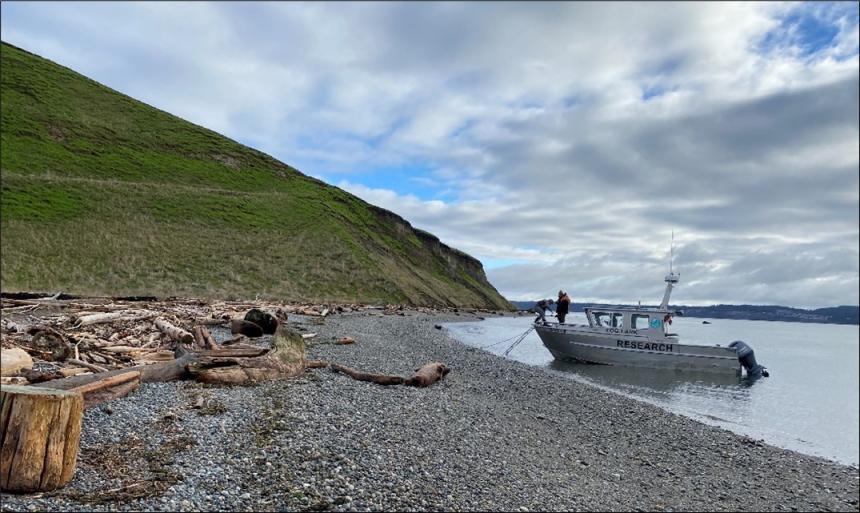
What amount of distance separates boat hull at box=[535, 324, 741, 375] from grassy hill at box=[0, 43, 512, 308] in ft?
111

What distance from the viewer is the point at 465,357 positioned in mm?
28562

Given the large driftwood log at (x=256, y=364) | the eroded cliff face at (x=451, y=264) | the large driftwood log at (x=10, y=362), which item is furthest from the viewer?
the eroded cliff face at (x=451, y=264)

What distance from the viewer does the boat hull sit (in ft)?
111

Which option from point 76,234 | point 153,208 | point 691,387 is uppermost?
point 153,208

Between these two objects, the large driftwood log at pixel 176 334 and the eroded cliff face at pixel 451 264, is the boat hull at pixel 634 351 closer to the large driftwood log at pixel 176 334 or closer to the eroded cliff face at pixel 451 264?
the large driftwood log at pixel 176 334

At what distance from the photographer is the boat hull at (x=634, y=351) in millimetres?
33906

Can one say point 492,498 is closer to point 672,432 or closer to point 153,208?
point 672,432

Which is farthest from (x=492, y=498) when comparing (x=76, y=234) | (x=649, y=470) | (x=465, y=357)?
(x=76, y=234)

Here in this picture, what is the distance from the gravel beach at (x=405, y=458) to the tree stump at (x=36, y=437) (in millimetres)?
224

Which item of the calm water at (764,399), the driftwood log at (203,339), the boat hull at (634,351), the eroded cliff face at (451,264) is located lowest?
the calm water at (764,399)

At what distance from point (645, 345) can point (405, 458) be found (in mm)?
29442

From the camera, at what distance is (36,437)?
6.39 metres

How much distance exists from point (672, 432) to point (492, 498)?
11.0m

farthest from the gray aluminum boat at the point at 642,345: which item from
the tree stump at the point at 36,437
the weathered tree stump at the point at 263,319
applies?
the tree stump at the point at 36,437
